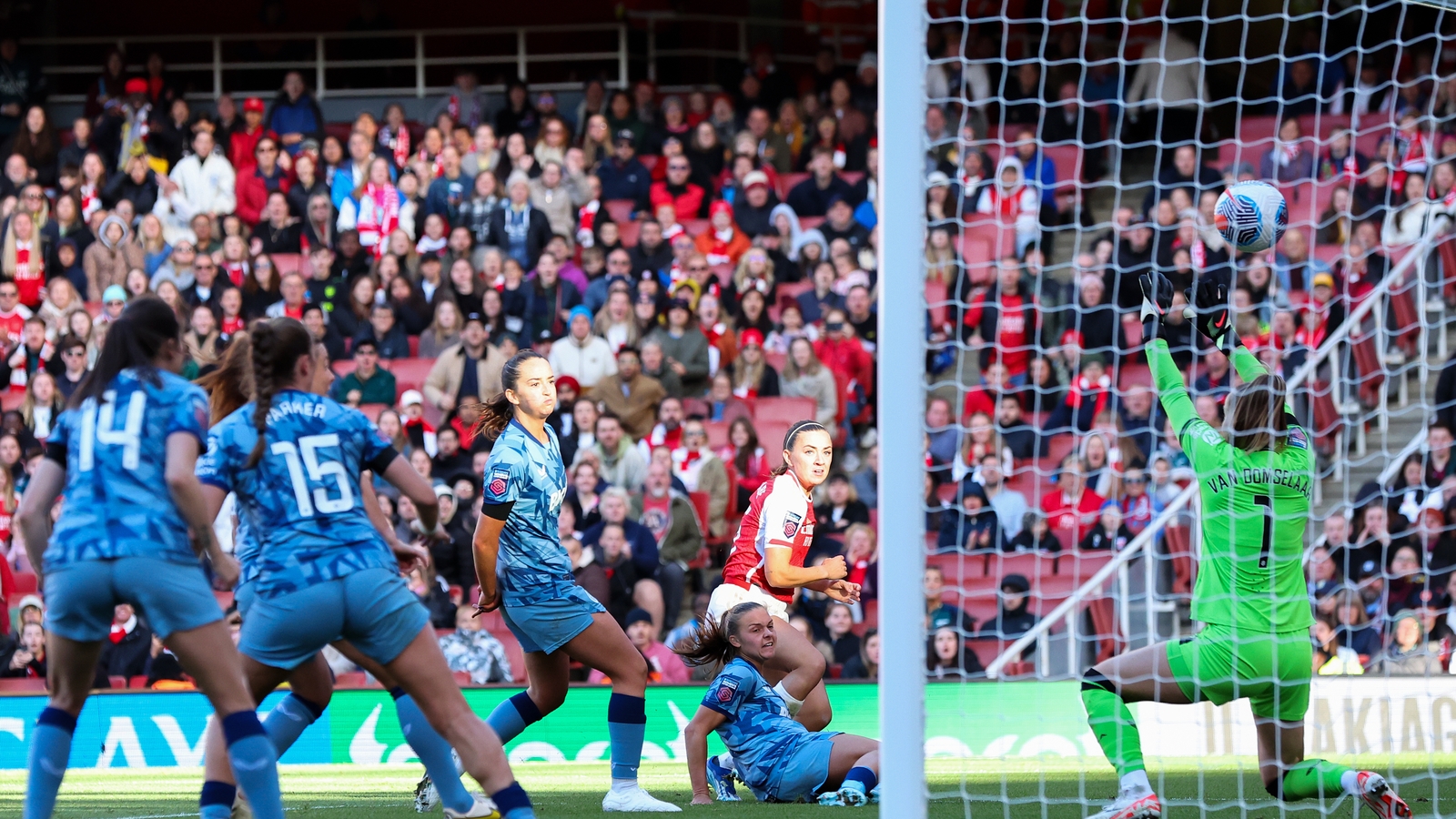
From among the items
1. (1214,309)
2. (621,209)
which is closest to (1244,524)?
(1214,309)

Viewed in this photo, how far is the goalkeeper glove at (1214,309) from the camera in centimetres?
580

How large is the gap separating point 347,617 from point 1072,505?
8004 mm

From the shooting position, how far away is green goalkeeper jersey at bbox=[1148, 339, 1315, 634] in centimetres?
554

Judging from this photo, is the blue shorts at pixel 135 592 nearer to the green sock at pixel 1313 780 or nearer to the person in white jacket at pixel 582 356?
the green sock at pixel 1313 780

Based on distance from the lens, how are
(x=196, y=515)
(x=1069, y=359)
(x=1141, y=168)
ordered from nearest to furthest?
(x=196, y=515) < (x=1069, y=359) < (x=1141, y=168)

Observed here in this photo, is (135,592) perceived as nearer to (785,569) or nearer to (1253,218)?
(785,569)

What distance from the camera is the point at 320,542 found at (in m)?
4.79

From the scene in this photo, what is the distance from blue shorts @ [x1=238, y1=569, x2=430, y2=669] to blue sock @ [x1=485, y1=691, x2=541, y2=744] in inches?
67.4

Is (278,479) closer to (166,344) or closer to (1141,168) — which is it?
(166,344)

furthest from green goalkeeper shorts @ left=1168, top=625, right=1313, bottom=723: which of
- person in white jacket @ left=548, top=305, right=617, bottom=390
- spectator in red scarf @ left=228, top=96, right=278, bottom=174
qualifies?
spectator in red scarf @ left=228, top=96, right=278, bottom=174

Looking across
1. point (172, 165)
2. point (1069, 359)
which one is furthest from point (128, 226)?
point (1069, 359)

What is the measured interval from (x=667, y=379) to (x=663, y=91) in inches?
209

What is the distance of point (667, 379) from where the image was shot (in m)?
13.4

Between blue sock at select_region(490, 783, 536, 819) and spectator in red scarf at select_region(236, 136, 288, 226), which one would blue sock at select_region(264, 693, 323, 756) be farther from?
spectator in red scarf at select_region(236, 136, 288, 226)
